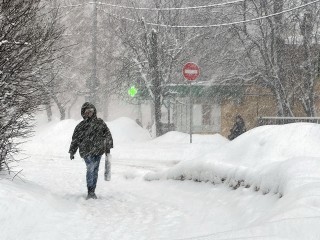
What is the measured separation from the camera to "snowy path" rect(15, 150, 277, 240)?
21.5 feet

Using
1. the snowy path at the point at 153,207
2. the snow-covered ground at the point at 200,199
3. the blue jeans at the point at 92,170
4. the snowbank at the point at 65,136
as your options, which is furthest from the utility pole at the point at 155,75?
the blue jeans at the point at 92,170

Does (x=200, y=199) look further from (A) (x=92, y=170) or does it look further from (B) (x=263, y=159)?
(A) (x=92, y=170)

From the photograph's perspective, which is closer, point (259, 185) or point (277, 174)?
point (277, 174)

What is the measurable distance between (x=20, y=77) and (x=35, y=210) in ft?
7.77

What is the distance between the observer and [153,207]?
8.43 m

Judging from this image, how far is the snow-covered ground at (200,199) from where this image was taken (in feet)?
16.5

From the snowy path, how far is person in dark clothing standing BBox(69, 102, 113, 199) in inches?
20.9

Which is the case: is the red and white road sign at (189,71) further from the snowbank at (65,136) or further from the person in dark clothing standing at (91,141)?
the person in dark clothing standing at (91,141)

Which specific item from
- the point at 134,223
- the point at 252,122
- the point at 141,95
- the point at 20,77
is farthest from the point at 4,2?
the point at 252,122

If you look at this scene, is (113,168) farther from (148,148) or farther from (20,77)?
(20,77)

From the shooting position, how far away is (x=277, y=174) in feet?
22.4

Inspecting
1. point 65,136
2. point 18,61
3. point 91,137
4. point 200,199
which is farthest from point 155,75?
point 18,61

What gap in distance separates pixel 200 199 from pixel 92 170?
211cm

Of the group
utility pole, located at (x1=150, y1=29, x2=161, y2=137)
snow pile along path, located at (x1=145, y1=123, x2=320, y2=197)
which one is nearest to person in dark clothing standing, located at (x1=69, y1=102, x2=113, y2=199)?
snow pile along path, located at (x1=145, y1=123, x2=320, y2=197)
